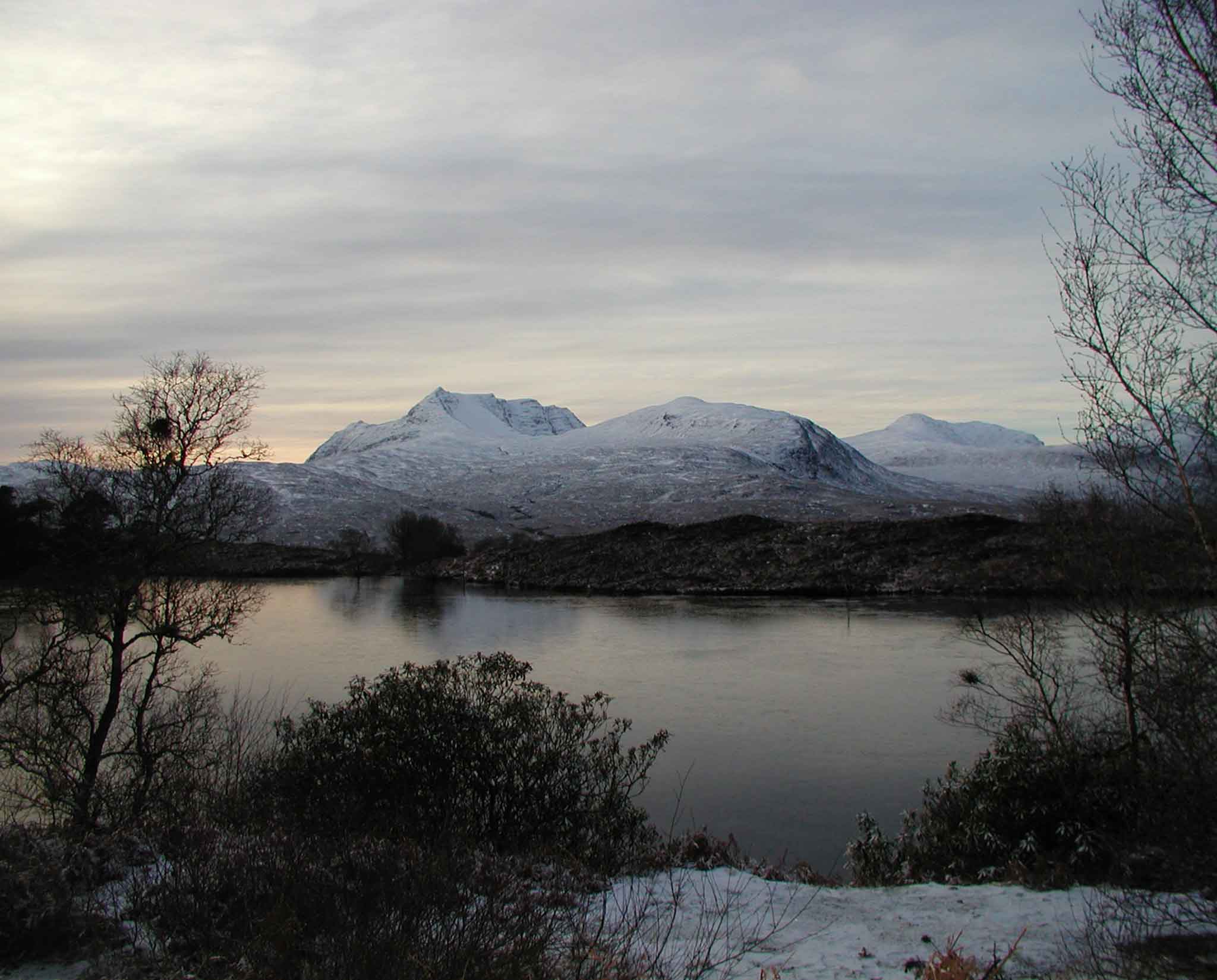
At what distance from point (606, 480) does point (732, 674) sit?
10267 cm

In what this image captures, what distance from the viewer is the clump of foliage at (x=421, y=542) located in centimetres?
6794

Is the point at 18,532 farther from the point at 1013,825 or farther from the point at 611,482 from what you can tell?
the point at 611,482

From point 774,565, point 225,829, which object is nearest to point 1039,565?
point 225,829

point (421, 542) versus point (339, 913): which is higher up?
point (339, 913)

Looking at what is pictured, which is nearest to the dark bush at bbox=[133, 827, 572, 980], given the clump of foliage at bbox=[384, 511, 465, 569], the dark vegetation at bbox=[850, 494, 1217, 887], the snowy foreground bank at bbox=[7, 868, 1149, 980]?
the snowy foreground bank at bbox=[7, 868, 1149, 980]

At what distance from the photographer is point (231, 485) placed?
1577 centimetres

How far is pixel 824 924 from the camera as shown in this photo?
324 inches

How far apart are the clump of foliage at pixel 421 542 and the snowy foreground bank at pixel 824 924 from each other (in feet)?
195

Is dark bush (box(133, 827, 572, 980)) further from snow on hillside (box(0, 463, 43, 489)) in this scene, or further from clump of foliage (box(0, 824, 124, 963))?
snow on hillside (box(0, 463, 43, 489))

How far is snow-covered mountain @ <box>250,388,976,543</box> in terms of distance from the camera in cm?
10156

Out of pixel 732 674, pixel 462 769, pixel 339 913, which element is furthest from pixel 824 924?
pixel 732 674

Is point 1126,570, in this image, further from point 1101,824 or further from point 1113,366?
point 1113,366

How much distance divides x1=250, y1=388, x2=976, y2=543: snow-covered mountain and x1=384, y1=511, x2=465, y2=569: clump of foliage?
60.6 feet

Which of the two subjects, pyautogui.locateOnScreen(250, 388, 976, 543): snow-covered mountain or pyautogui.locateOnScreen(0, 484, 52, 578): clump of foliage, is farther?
pyautogui.locateOnScreen(250, 388, 976, 543): snow-covered mountain
